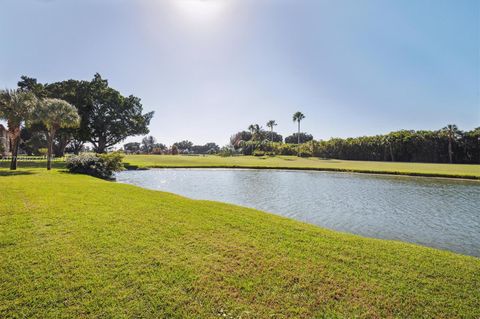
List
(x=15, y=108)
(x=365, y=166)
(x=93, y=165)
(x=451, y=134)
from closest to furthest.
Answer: (x=15, y=108), (x=93, y=165), (x=365, y=166), (x=451, y=134)

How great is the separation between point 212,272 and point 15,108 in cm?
2505

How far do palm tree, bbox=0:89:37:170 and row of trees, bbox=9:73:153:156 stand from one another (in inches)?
821

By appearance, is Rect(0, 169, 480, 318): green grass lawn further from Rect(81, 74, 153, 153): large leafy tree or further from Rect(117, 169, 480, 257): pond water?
Rect(81, 74, 153, 153): large leafy tree

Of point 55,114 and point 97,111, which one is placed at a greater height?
point 97,111

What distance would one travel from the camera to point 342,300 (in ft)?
14.7

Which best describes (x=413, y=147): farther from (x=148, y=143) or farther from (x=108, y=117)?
(x=148, y=143)

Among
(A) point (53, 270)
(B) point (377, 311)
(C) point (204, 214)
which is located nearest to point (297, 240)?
(B) point (377, 311)

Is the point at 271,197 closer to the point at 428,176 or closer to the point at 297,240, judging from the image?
the point at 297,240

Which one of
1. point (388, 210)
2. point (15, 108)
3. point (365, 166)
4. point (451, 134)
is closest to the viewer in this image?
point (388, 210)

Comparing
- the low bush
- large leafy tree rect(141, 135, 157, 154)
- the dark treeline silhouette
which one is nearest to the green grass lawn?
the low bush

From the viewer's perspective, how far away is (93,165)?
83.0 feet

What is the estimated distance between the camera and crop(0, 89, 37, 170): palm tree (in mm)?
21398

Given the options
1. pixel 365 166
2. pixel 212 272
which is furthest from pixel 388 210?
pixel 365 166

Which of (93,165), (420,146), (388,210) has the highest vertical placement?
(420,146)
